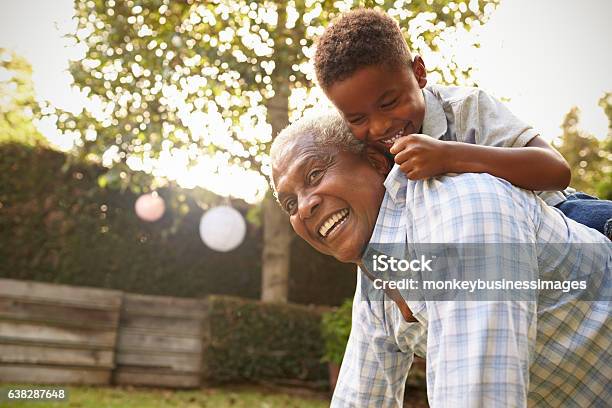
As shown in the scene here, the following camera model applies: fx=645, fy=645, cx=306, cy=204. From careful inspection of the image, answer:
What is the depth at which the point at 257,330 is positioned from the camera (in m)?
8.13

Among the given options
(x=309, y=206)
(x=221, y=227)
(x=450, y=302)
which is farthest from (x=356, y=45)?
(x=221, y=227)

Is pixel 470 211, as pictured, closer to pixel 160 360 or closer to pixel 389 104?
pixel 389 104

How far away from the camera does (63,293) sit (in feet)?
25.3

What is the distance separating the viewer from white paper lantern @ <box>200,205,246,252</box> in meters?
8.82

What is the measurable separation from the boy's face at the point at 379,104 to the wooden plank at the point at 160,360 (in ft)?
21.5

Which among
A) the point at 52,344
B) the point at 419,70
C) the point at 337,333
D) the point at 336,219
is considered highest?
the point at 419,70

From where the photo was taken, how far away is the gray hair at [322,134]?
2.09 metres

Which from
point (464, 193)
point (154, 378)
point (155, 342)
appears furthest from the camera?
point (155, 342)

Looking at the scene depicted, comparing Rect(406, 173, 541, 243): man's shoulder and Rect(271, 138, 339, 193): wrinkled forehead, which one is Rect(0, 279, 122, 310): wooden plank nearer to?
Rect(271, 138, 339, 193): wrinkled forehead

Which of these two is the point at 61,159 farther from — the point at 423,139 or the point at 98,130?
the point at 423,139

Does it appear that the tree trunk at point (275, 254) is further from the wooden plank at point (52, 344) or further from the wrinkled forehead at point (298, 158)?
the wrinkled forehead at point (298, 158)

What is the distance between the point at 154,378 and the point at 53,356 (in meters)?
1.24

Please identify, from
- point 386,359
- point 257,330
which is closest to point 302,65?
point 257,330

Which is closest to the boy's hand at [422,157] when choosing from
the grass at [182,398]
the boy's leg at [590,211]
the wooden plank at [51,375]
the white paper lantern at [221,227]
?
the boy's leg at [590,211]
